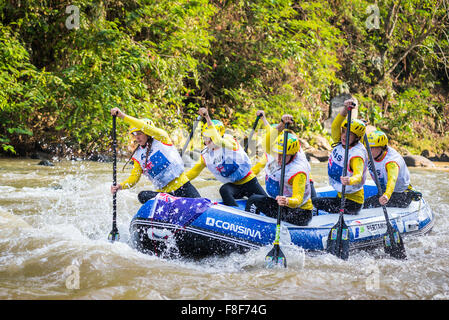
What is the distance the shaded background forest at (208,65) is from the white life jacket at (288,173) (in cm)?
536

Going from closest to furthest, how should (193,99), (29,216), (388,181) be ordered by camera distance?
(388,181) < (29,216) < (193,99)

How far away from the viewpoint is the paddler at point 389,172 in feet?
18.5

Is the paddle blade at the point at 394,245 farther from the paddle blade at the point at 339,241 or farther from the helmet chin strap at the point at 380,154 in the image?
the helmet chin strap at the point at 380,154

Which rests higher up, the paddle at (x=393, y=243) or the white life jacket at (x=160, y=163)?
the white life jacket at (x=160, y=163)

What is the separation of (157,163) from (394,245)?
110 inches

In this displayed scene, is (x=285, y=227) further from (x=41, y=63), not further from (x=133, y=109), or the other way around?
(x=41, y=63)

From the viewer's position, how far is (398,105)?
18.0m

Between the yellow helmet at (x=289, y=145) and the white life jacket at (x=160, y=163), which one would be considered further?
the white life jacket at (x=160, y=163)

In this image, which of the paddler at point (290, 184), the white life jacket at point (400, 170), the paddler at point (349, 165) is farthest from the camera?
the white life jacket at point (400, 170)

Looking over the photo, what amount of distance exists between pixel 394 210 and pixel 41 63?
8.51m

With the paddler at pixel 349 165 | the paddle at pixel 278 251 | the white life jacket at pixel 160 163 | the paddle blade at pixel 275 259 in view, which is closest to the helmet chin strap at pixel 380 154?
the paddler at pixel 349 165

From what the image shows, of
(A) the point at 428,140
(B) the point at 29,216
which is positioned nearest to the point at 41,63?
(B) the point at 29,216

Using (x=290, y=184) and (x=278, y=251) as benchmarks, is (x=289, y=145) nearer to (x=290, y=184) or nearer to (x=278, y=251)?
(x=290, y=184)

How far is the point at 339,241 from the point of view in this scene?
4.69 metres
